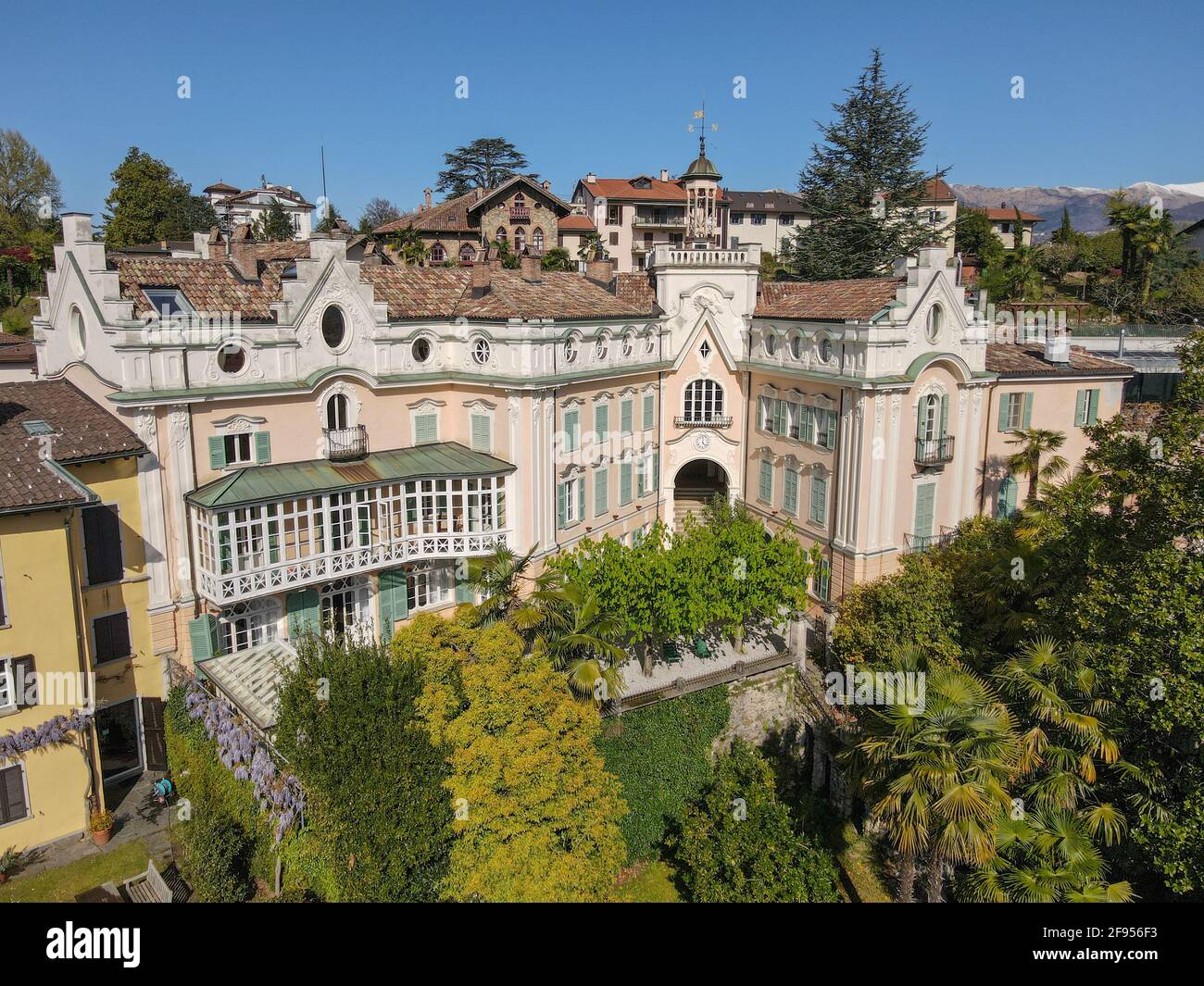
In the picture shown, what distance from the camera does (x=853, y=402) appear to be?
3497 centimetres

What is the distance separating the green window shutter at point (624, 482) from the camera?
38.6 meters

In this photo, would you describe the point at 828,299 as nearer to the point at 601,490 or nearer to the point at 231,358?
the point at 601,490

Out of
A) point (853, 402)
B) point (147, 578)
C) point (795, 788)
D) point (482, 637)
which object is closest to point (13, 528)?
point (147, 578)

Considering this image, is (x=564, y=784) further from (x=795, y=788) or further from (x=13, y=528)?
(x=13, y=528)

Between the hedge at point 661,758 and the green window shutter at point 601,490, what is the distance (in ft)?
31.5

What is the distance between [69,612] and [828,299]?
30.8m

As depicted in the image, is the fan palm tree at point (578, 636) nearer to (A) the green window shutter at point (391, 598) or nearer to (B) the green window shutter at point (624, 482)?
(A) the green window shutter at point (391, 598)

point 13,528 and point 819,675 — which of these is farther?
point 819,675

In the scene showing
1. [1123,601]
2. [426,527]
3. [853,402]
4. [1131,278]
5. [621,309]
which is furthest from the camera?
[1131,278]

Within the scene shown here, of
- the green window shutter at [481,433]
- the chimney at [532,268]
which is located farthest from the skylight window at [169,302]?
the chimney at [532,268]

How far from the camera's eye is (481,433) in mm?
33781

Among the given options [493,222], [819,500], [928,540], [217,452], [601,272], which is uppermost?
[493,222]

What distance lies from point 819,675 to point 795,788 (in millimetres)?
4369

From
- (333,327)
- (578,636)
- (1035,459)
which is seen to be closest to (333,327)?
(333,327)
